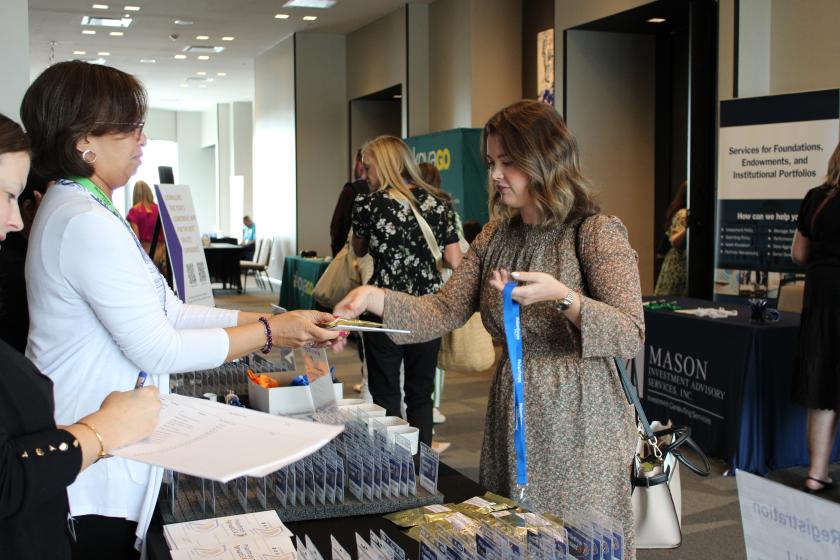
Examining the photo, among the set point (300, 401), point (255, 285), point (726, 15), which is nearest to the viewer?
point (300, 401)

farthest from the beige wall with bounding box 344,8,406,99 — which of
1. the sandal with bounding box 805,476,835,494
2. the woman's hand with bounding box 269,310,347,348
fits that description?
the woman's hand with bounding box 269,310,347,348

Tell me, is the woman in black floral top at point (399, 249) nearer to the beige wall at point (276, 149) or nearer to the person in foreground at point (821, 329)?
the person in foreground at point (821, 329)

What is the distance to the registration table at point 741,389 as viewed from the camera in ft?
13.6

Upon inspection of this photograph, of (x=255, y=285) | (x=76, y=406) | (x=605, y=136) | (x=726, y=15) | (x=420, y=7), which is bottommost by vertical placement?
(x=255, y=285)

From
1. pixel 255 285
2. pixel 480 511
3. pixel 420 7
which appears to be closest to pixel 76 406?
pixel 480 511

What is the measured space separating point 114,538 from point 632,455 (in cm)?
110

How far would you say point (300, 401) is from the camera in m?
2.25

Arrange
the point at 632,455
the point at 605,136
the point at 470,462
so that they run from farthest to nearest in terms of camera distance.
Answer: the point at 605,136 → the point at 470,462 → the point at 632,455

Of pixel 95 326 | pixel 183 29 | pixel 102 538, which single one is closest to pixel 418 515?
pixel 102 538

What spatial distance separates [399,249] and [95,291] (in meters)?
2.64

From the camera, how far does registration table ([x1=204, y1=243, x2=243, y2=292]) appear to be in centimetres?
1465

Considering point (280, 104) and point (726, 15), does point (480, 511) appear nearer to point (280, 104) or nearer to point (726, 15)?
point (726, 15)

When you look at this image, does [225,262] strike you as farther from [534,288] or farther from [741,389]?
[534,288]

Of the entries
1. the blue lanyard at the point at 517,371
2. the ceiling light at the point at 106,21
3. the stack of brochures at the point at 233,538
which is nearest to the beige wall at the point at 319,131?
the ceiling light at the point at 106,21
